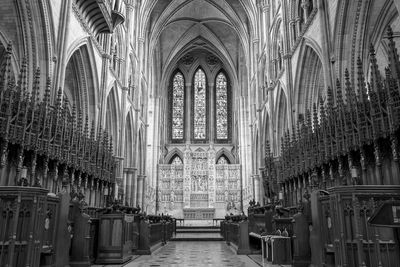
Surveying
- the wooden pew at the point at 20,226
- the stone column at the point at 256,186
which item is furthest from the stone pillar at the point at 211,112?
the wooden pew at the point at 20,226

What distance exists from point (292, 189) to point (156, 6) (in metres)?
22.2

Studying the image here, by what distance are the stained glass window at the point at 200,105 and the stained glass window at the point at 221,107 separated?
59.0 inches

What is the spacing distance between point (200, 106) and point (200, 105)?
12 cm

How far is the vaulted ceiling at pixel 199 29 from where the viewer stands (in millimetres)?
31094

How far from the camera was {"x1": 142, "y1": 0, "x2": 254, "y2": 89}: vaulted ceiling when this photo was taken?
102 feet

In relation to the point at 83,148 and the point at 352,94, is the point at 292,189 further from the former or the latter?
the point at 83,148

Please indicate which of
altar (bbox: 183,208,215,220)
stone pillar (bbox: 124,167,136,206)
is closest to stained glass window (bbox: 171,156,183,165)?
altar (bbox: 183,208,215,220)

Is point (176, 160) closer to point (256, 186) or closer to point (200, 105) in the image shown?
point (200, 105)

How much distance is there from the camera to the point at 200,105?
39.5 metres

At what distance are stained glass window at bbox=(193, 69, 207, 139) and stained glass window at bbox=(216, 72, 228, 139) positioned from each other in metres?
1.50

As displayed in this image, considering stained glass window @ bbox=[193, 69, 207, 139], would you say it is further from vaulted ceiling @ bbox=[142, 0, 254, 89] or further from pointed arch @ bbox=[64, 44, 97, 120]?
pointed arch @ bbox=[64, 44, 97, 120]

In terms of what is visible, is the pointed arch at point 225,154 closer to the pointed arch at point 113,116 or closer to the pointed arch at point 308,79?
the pointed arch at point 113,116

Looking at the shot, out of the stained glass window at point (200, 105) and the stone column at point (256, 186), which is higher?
the stained glass window at point (200, 105)

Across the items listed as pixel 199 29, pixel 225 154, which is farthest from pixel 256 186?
pixel 199 29
